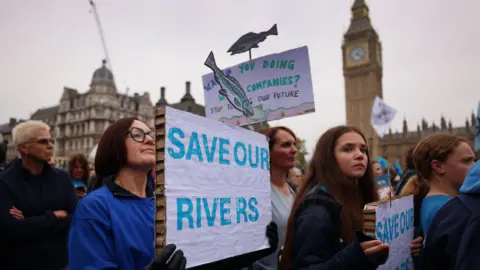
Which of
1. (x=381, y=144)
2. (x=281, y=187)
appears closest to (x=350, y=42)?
(x=381, y=144)

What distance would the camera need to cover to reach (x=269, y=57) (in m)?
2.99

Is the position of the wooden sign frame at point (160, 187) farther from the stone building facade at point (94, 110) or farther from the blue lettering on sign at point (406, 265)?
the stone building facade at point (94, 110)

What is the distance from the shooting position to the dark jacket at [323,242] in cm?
188

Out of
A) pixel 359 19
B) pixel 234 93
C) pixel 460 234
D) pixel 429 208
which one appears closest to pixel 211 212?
pixel 234 93

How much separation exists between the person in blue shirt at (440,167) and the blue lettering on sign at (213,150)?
1381mm

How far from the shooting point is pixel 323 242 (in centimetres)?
199

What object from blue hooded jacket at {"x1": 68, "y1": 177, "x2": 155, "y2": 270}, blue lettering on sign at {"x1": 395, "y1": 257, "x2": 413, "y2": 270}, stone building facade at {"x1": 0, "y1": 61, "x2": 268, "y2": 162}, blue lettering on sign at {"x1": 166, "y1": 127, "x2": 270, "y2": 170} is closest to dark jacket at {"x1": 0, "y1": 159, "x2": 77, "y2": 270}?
blue hooded jacket at {"x1": 68, "y1": 177, "x2": 155, "y2": 270}

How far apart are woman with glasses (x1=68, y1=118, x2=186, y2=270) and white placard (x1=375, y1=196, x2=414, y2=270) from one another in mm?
1282

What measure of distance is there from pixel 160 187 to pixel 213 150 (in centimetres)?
44

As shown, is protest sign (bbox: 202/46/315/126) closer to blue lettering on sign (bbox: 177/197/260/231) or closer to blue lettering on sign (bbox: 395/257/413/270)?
blue lettering on sign (bbox: 177/197/260/231)

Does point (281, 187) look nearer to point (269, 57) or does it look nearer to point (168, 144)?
point (269, 57)

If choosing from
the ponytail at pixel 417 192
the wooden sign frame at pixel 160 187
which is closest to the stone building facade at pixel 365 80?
the ponytail at pixel 417 192

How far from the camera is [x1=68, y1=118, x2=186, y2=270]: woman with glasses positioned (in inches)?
68.8

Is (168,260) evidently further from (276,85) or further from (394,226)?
(276,85)
